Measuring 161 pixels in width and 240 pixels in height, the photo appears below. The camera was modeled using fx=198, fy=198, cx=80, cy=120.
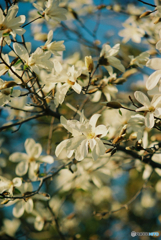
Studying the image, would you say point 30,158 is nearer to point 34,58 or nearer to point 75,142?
point 75,142

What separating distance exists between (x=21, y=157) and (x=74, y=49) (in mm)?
2795

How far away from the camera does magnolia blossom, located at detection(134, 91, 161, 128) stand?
2.64 feet

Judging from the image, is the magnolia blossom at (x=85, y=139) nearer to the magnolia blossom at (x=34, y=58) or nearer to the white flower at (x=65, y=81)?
the white flower at (x=65, y=81)

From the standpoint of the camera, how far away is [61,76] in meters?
0.99

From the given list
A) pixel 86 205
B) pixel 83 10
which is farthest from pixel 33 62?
pixel 86 205

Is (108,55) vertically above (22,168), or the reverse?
(108,55)

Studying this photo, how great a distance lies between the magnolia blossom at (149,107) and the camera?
806 mm

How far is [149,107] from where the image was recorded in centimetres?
83

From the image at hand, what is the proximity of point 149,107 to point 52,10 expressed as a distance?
26.6 inches

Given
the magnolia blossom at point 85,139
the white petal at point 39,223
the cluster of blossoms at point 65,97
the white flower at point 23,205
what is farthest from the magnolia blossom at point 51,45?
the white petal at point 39,223

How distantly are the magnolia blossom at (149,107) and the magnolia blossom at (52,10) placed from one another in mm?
582

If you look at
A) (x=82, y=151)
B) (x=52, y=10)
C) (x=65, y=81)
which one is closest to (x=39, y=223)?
(x=82, y=151)

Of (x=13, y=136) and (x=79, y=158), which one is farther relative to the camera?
(x=13, y=136)

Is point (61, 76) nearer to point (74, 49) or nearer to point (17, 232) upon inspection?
point (17, 232)
